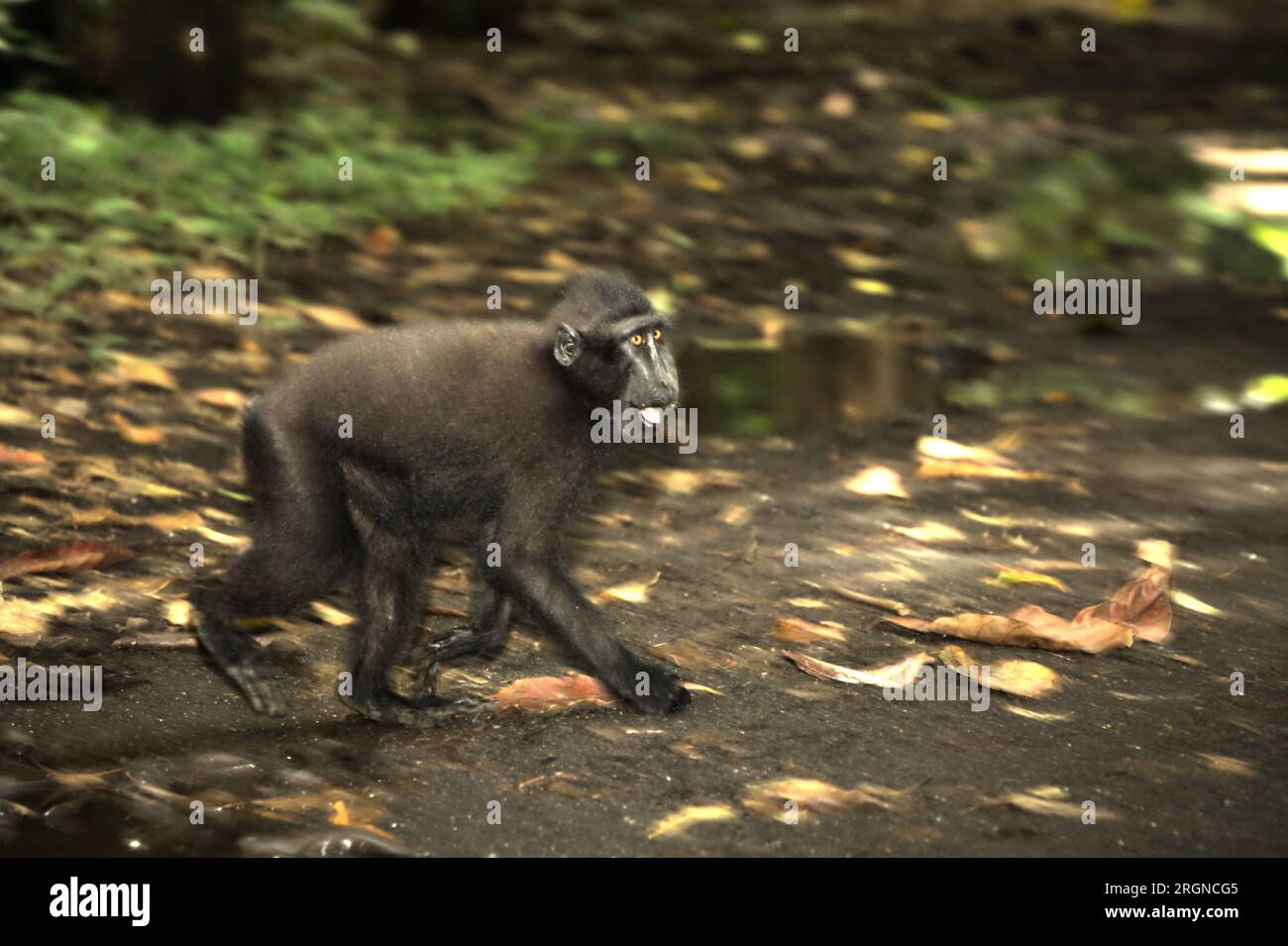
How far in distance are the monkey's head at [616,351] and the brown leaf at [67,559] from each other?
198cm

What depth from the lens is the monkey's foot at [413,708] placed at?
5055mm

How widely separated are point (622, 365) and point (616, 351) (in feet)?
0.17

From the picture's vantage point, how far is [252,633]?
219 inches

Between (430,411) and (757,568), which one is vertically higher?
(430,411)

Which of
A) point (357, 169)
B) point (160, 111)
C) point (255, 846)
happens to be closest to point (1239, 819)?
point (255, 846)

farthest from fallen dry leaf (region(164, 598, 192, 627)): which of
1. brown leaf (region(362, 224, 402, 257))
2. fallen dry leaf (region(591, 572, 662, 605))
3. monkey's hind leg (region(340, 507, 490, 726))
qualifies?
brown leaf (region(362, 224, 402, 257))

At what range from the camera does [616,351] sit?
529 cm

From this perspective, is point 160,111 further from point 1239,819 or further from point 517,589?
point 1239,819

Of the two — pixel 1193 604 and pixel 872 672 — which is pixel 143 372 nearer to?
pixel 872 672

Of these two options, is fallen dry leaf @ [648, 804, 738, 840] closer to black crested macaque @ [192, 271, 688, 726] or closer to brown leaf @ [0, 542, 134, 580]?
black crested macaque @ [192, 271, 688, 726]

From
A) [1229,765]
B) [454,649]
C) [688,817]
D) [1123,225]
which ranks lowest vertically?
[688,817]

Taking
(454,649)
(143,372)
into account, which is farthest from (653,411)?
(143,372)

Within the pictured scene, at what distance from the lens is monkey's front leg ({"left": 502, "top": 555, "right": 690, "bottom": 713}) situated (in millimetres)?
5105
